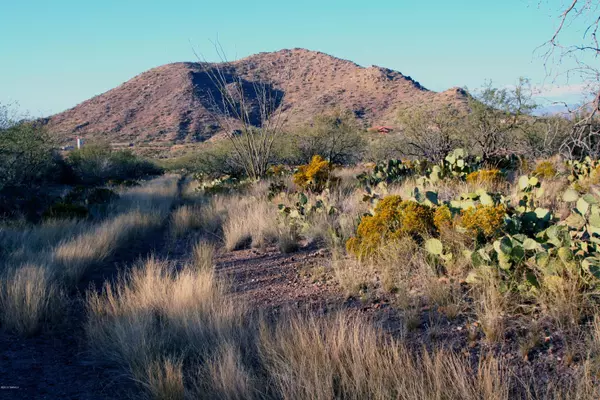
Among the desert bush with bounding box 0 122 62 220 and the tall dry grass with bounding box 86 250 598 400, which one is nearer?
the tall dry grass with bounding box 86 250 598 400

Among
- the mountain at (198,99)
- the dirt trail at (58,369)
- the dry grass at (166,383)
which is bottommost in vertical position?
the dirt trail at (58,369)

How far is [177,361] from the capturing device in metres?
4.10

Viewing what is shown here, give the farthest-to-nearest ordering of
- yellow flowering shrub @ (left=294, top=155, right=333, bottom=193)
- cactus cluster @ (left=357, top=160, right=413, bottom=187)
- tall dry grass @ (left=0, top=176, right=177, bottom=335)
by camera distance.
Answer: cactus cluster @ (left=357, top=160, right=413, bottom=187) < yellow flowering shrub @ (left=294, top=155, right=333, bottom=193) < tall dry grass @ (left=0, top=176, right=177, bottom=335)

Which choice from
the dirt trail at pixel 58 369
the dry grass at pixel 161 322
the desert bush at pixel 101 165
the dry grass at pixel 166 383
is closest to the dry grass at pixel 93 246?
the dirt trail at pixel 58 369

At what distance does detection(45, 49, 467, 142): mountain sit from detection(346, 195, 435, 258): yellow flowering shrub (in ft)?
178

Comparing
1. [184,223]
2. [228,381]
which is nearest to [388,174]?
[184,223]

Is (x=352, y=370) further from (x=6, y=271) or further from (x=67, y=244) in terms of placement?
(x=67, y=244)

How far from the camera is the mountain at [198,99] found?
68.2 metres

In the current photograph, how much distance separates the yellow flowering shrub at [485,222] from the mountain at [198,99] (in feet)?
182

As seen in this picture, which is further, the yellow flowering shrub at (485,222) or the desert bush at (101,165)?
the desert bush at (101,165)

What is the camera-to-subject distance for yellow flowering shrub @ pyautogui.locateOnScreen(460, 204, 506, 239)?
5.12 m

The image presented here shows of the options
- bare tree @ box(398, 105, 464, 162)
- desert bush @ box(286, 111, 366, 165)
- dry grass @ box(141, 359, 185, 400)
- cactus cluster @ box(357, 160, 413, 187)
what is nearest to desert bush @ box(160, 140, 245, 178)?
desert bush @ box(286, 111, 366, 165)

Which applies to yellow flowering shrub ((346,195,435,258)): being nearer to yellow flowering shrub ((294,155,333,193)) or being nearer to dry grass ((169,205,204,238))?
yellow flowering shrub ((294,155,333,193))

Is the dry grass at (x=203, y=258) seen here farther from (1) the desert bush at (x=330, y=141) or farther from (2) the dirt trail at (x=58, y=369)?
(1) the desert bush at (x=330, y=141)
